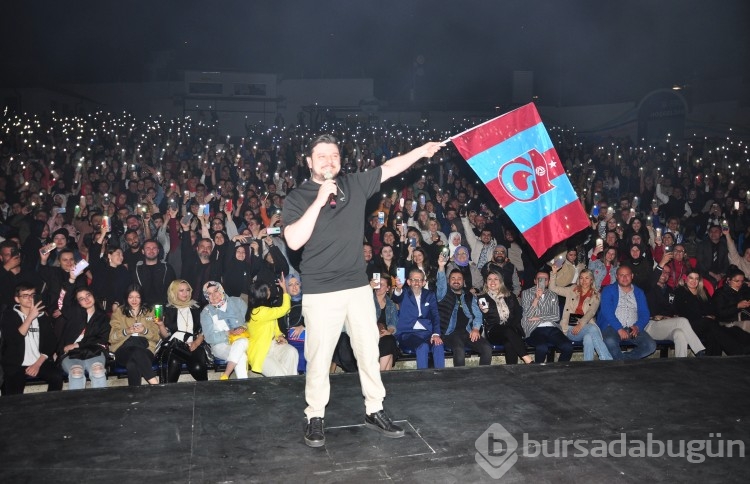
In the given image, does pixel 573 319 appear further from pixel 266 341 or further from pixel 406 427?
pixel 406 427

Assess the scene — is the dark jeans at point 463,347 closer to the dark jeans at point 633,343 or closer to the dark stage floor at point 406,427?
the dark jeans at point 633,343

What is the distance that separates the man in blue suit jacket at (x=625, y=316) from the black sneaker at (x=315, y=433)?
4.65 m

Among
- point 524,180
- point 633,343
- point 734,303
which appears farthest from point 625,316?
point 524,180

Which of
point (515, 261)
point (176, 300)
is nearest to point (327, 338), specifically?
point (176, 300)

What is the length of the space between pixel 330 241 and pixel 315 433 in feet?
4.07

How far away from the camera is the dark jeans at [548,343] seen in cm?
757

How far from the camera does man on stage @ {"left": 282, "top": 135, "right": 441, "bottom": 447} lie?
413 centimetres

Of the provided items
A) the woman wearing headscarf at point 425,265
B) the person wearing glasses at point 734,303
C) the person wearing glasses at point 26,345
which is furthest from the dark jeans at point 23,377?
the person wearing glasses at point 734,303

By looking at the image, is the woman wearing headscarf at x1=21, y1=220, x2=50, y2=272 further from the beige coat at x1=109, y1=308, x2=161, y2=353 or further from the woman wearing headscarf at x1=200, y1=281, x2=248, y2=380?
the woman wearing headscarf at x1=200, y1=281, x2=248, y2=380

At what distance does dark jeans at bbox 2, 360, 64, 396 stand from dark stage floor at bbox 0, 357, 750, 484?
1.47 m

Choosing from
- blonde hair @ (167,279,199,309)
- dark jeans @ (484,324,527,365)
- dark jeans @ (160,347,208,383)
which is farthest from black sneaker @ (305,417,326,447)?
dark jeans @ (484,324,527,365)

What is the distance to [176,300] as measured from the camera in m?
7.29

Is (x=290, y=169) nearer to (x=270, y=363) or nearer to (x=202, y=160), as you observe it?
(x=202, y=160)

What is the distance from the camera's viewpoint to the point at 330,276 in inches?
164
